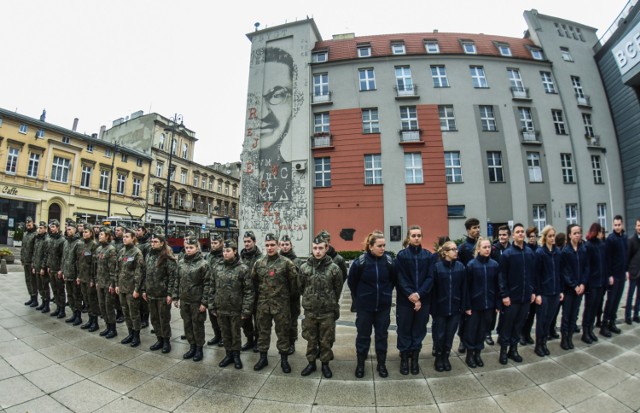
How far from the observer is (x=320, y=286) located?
4.03 m

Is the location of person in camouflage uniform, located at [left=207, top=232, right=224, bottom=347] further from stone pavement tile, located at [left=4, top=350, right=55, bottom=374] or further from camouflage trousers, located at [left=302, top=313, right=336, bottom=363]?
stone pavement tile, located at [left=4, top=350, right=55, bottom=374]

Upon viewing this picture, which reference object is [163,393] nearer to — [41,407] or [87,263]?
[41,407]

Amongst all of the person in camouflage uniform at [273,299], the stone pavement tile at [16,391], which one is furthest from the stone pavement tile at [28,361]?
the person in camouflage uniform at [273,299]

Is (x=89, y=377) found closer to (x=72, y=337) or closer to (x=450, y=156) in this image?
(x=72, y=337)

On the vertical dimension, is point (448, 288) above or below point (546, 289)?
above

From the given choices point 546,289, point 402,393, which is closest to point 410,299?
point 402,393

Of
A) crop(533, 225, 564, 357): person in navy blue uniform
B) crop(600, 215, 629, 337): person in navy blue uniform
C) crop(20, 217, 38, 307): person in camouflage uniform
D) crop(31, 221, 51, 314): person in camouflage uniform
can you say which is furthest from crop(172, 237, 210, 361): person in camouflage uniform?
crop(600, 215, 629, 337): person in navy blue uniform

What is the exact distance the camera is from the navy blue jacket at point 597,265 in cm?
507

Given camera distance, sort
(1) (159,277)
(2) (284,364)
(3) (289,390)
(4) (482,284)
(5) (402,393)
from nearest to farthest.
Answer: (5) (402,393) < (3) (289,390) < (2) (284,364) < (4) (482,284) < (1) (159,277)

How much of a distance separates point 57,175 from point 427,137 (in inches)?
1298

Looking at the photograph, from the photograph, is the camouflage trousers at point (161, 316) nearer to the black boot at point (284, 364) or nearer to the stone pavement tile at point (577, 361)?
the black boot at point (284, 364)

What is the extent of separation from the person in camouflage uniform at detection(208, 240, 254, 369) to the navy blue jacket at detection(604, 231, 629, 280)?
6919mm

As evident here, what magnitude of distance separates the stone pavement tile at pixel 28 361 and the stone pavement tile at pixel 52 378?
19cm

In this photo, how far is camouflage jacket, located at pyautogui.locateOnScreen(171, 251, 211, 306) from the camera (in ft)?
14.9
